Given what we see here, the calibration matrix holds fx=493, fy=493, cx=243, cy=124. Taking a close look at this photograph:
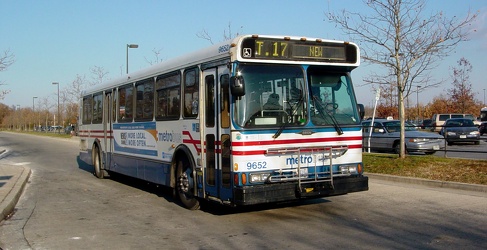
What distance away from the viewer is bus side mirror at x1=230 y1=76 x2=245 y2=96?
25.2ft

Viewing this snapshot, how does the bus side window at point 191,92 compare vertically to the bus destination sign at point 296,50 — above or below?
below

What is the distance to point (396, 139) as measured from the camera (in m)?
20.1

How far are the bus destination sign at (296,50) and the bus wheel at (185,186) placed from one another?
2.90 metres

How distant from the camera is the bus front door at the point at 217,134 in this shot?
8.24 metres

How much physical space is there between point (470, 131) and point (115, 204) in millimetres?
21905

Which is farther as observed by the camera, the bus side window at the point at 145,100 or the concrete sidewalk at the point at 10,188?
the bus side window at the point at 145,100

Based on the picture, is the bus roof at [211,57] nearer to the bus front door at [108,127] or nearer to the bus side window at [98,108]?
the bus front door at [108,127]

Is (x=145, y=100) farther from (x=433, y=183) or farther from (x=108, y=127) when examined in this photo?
(x=433, y=183)

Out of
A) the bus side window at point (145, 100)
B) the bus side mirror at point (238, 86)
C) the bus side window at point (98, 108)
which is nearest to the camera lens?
the bus side mirror at point (238, 86)

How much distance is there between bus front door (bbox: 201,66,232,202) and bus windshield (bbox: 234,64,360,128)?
0.37m

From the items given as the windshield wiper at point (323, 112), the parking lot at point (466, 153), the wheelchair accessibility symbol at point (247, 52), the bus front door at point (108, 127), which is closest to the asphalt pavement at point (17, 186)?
the parking lot at point (466, 153)

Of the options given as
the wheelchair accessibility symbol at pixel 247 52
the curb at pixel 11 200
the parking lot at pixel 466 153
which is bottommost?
the curb at pixel 11 200

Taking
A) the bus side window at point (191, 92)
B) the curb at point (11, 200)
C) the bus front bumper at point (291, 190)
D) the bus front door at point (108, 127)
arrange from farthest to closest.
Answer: the bus front door at point (108, 127) → the curb at point (11, 200) → the bus side window at point (191, 92) → the bus front bumper at point (291, 190)

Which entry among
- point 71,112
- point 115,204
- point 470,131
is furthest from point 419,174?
point 71,112
